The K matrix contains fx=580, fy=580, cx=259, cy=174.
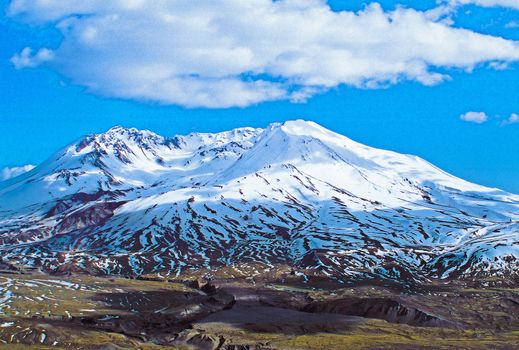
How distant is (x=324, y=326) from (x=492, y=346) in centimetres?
4473

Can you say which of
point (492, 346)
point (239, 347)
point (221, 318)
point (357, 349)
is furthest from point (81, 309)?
point (492, 346)

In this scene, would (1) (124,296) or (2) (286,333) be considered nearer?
(2) (286,333)

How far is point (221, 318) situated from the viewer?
569ft

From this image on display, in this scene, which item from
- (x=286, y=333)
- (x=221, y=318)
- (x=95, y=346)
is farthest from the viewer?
(x=221, y=318)

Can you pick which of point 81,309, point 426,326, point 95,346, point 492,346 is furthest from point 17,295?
point 492,346

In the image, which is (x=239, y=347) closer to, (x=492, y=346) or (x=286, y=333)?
(x=286, y=333)

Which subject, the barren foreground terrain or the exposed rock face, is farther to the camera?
the exposed rock face

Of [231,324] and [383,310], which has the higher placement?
[383,310]

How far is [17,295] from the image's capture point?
180375mm

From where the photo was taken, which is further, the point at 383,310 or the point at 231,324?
the point at 383,310

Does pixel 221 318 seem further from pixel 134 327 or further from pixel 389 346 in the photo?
pixel 389 346

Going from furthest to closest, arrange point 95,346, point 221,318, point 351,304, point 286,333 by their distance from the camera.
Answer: point 351,304 → point 221,318 → point 286,333 → point 95,346

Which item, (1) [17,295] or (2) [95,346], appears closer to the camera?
(2) [95,346]

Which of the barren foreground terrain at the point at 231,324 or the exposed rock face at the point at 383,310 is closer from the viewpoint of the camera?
the barren foreground terrain at the point at 231,324
